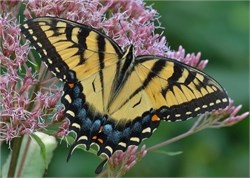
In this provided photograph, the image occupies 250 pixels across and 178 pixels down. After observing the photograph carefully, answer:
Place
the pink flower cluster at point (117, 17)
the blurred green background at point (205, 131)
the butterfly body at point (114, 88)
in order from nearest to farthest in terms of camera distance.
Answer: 1. the butterfly body at point (114, 88)
2. the pink flower cluster at point (117, 17)
3. the blurred green background at point (205, 131)

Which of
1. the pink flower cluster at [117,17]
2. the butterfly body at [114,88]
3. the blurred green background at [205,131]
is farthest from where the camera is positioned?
the blurred green background at [205,131]

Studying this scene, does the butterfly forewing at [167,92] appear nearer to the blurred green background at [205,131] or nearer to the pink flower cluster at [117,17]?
the pink flower cluster at [117,17]

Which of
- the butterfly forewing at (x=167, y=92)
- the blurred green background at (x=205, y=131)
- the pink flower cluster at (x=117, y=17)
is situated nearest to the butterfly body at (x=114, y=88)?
the butterfly forewing at (x=167, y=92)

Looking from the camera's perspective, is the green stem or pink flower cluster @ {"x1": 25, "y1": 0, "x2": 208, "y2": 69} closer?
the green stem

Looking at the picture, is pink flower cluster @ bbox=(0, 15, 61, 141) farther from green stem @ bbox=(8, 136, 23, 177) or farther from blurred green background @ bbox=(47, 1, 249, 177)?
blurred green background @ bbox=(47, 1, 249, 177)

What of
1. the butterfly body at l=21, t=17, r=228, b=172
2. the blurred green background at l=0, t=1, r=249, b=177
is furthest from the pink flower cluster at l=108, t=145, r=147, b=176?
the blurred green background at l=0, t=1, r=249, b=177

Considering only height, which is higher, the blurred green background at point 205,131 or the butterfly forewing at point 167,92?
the butterfly forewing at point 167,92

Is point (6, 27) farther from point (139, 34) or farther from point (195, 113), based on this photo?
point (195, 113)
